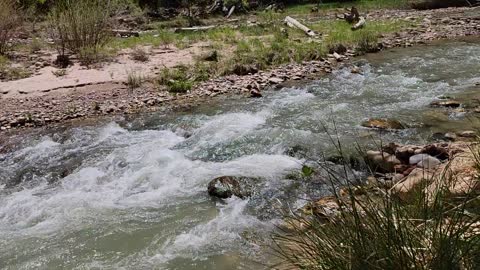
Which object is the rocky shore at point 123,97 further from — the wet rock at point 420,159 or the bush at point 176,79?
the wet rock at point 420,159

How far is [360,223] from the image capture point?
7.79ft

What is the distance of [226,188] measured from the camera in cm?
598

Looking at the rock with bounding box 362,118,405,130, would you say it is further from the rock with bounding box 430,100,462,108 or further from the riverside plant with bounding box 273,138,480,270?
the riverside plant with bounding box 273,138,480,270

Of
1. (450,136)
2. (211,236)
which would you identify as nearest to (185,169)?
(211,236)

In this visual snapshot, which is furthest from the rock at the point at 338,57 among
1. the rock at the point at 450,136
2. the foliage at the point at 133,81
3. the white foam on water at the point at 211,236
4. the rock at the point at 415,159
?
the white foam on water at the point at 211,236

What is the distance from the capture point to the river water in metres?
4.89

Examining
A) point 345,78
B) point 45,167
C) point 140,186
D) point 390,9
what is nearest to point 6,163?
point 45,167

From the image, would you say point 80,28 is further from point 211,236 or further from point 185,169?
point 211,236

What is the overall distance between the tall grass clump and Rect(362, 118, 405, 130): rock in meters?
7.96

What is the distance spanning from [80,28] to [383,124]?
889 cm

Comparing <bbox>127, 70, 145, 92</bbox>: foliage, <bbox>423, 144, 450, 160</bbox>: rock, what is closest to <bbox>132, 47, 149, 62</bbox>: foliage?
<bbox>127, 70, 145, 92</bbox>: foliage

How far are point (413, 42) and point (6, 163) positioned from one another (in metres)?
12.3

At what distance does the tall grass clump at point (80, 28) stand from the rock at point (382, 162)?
897 centimetres

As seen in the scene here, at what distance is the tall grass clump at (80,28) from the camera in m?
12.6
